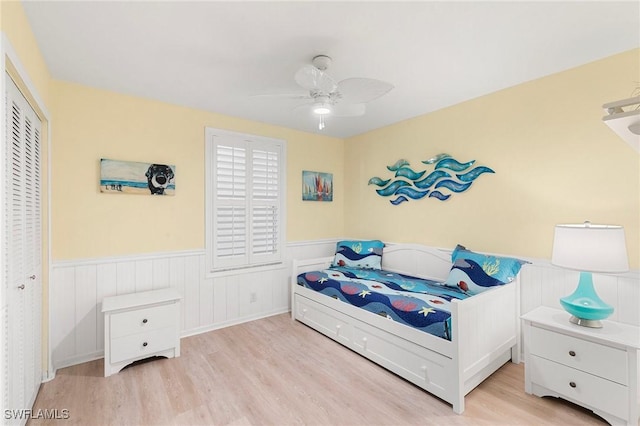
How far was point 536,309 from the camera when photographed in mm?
2391

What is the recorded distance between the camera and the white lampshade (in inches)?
72.4

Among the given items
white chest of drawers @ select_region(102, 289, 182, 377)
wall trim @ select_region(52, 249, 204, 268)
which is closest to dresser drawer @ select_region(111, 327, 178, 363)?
white chest of drawers @ select_region(102, 289, 182, 377)

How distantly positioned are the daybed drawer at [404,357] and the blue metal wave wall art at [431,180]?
1.64 m

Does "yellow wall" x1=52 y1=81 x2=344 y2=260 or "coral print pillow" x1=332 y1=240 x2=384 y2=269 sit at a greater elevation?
"yellow wall" x1=52 y1=81 x2=344 y2=260

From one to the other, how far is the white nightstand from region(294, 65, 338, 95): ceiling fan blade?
2182 millimetres

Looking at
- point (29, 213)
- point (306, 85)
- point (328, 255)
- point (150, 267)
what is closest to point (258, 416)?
point (150, 267)

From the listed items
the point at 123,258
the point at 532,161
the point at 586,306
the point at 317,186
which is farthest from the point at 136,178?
the point at 586,306

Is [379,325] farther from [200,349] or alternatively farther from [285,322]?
[200,349]

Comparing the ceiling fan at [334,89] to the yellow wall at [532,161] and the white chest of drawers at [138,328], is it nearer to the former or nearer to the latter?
the yellow wall at [532,161]

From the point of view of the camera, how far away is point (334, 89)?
2.00m

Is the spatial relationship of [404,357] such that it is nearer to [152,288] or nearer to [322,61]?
[322,61]

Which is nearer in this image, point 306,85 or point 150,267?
point 306,85

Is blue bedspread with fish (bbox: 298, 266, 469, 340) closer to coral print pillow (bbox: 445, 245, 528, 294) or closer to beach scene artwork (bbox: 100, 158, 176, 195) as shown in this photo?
coral print pillow (bbox: 445, 245, 528, 294)

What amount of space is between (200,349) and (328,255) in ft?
6.93
